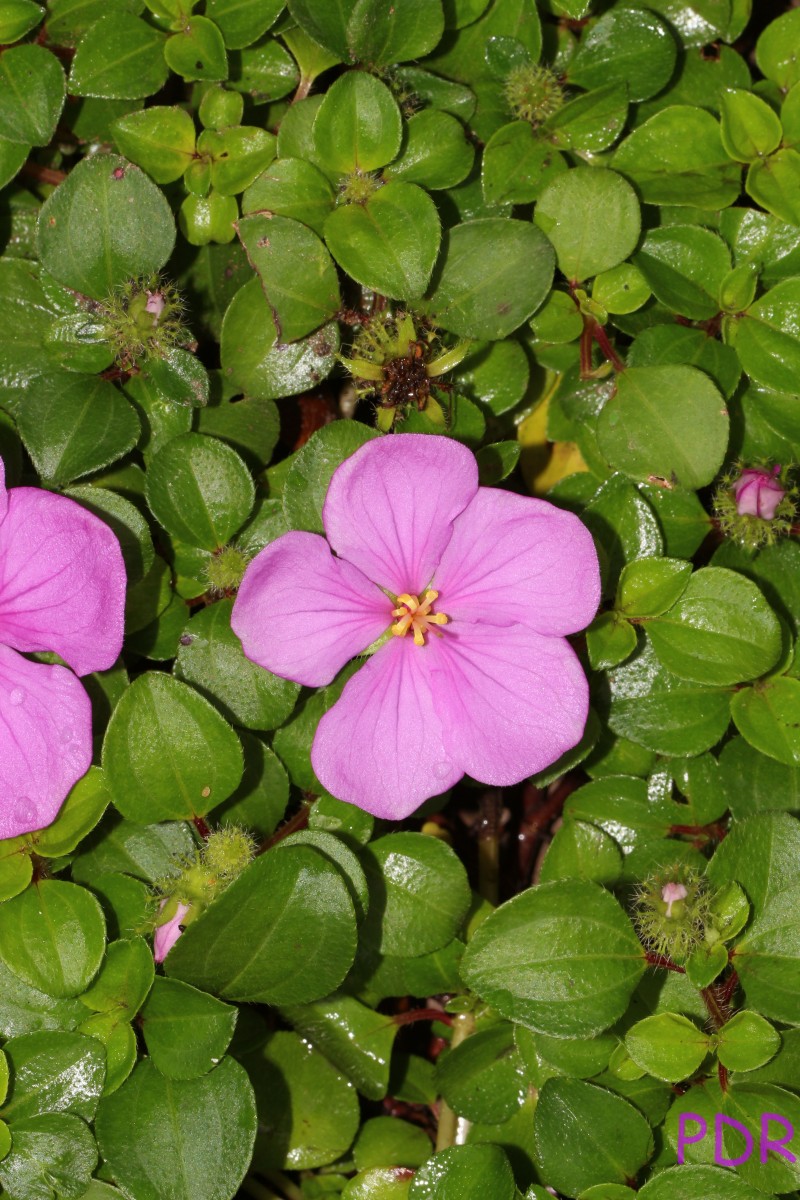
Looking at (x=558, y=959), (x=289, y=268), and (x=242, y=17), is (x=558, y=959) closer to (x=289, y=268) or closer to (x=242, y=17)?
(x=289, y=268)

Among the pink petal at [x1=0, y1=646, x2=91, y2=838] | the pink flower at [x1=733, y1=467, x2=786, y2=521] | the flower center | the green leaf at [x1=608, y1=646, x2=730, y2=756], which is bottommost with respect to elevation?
the green leaf at [x1=608, y1=646, x2=730, y2=756]

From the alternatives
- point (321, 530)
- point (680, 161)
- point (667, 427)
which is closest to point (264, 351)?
point (321, 530)

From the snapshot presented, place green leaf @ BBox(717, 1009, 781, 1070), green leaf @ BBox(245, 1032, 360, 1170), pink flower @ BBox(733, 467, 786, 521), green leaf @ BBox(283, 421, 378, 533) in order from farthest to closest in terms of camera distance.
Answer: green leaf @ BBox(245, 1032, 360, 1170)
pink flower @ BBox(733, 467, 786, 521)
green leaf @ BBox(283, 421, 378, 533)
green leaf @ BBox(717, 1009, 781, 1070)

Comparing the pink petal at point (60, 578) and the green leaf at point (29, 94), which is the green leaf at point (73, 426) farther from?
the green leaf at point (29, 94)

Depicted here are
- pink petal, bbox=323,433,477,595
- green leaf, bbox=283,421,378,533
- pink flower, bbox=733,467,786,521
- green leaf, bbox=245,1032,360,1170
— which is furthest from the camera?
green leaf, bbox=245,1032,360,1170

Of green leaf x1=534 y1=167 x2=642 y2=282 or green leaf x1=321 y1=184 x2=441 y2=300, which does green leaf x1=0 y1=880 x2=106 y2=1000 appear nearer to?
green leaf x1=321 y1=184 x2=441 y2=300

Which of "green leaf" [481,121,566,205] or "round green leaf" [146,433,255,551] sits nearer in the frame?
"round green leaf" [146,433,255,551]

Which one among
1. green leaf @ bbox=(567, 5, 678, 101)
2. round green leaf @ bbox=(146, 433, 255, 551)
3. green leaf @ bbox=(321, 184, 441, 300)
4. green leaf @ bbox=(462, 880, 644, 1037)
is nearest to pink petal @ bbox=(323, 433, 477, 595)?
round green leaf @ bbox=(146, 433, 255, 551)
